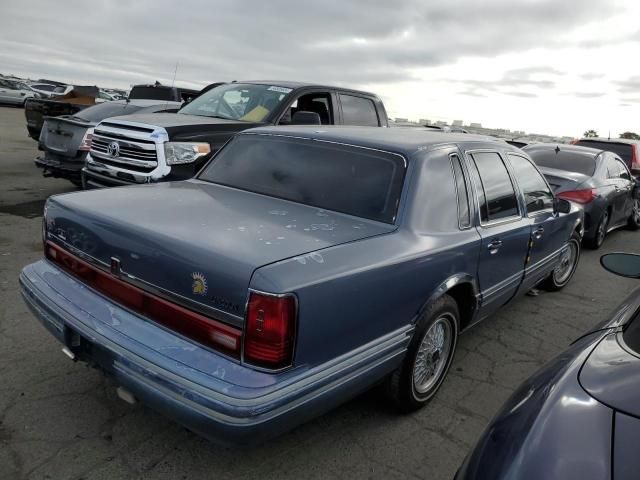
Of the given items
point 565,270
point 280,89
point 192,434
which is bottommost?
point 192,434

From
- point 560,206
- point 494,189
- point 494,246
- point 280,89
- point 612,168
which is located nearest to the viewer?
point 494,246

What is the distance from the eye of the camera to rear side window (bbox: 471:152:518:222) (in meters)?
3.46

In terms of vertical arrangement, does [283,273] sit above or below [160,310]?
above

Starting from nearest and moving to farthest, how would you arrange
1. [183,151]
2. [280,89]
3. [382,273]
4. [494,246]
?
[382,273] < [494,246] < [183,151] < [280,89]

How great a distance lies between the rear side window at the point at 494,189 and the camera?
11.4ft

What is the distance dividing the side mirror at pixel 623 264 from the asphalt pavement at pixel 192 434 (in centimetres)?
123

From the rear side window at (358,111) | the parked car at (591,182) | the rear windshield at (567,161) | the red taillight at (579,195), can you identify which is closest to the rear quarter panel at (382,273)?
the rear side window at (358,111)

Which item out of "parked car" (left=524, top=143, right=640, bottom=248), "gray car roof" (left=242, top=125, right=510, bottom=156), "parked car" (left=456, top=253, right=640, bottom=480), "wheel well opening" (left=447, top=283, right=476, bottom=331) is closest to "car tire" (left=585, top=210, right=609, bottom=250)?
"parked car" (left=524, top=143, right=640, bottom=248)

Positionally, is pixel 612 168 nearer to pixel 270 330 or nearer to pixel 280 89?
pixel 280 89

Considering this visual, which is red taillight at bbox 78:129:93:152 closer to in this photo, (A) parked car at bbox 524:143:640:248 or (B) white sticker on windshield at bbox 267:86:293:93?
(B) white sticker on windshield at bbox 267:86:293:93

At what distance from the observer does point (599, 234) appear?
7.80 m

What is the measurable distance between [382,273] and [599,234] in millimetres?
6706

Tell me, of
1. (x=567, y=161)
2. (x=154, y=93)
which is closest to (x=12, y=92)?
(x=154, y=93)

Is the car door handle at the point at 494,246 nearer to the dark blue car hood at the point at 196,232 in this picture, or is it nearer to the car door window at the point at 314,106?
the dark blue car hood at the point at 196,232
